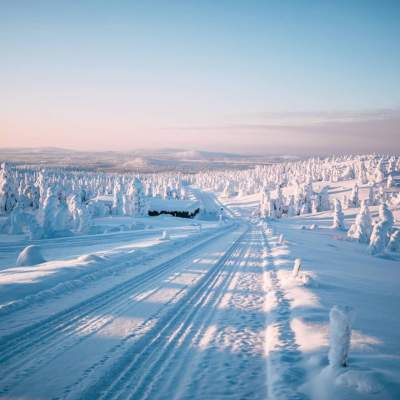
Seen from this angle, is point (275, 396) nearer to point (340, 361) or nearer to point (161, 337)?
point (340, 361)

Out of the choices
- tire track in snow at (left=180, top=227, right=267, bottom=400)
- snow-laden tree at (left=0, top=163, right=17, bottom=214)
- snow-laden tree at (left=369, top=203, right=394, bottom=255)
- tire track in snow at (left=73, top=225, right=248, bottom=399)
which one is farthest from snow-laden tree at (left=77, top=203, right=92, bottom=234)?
snow-laden tree at (left=369, top=203, right=394, bottom=255)

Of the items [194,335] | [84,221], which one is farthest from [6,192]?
[194,335]

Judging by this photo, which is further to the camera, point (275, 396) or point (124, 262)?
point (124, 262)

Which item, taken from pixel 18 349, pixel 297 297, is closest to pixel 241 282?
pixel 297 297

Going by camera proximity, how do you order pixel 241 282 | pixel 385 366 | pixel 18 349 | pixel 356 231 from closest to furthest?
pixel 385 366
pixel 18 349
pixel 241 282
pixel 356 231

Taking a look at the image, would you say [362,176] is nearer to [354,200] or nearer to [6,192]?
[354,200]

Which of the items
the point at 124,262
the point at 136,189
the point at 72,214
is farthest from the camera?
the point at 136,189

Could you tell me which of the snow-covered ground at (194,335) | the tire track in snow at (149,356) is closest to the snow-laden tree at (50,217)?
the snow-covered ground at (194,335)
